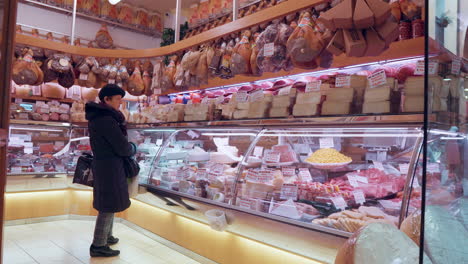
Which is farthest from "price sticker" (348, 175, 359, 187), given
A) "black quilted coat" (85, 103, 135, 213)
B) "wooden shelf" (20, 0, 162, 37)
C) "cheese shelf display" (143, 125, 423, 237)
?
"wooden shelf" (20, 0, 162, 37)

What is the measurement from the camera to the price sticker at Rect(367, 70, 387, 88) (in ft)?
7.54

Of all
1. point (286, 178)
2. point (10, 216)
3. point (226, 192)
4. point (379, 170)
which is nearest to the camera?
point (379, 170)

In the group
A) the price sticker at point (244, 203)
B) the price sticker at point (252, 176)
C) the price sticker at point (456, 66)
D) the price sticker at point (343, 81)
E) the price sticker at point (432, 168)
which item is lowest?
the price sticker at point (244, 203)

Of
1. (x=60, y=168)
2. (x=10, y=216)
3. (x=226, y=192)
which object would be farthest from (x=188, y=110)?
(x=10, y=216)

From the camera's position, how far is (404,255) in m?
0.86

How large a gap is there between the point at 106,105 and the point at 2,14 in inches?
87.8

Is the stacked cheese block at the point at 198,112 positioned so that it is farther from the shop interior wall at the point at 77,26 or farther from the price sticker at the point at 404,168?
the shop interior wall at the point at 77,26

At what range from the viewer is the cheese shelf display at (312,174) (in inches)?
92.0

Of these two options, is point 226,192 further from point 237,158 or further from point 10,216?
point 10,216

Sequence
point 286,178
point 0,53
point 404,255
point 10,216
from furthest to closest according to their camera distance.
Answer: point 10,216 → point 286,178 → point 0,53 → point 404,255

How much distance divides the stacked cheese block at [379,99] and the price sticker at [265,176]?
101 centimetres

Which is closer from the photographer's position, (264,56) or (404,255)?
(404,255)

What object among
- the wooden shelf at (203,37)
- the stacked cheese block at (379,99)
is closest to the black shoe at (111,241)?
the wooden shelf at (203,37)

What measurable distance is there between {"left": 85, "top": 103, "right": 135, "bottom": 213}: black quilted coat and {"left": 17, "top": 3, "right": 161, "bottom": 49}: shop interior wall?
5.75 meters
